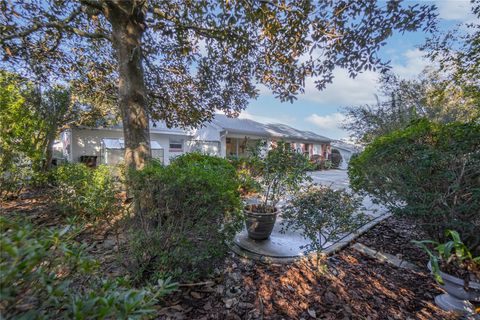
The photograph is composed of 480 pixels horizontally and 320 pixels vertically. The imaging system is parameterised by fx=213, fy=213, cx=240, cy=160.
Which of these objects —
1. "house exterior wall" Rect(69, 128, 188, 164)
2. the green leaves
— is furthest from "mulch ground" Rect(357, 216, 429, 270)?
"house exterior wall" Rect(69, 128, 188, 164)

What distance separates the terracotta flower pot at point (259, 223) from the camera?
141 inches

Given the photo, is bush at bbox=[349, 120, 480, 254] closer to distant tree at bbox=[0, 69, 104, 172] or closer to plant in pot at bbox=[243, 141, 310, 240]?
plant in pot at bbox=[243, 141, 310, 240]

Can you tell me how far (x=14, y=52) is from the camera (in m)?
4.66

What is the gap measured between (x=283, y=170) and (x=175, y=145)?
13.0 m

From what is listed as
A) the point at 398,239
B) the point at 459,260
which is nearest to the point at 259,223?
the point at 459,260

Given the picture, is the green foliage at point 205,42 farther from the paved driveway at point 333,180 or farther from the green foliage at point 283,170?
the paved driveway at point 333,180

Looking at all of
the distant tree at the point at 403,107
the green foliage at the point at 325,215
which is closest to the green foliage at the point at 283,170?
the green foliage at the point at 325,215

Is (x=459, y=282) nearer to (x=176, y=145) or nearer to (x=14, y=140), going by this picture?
(x=14, y=140)

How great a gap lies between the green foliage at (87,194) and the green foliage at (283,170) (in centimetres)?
245

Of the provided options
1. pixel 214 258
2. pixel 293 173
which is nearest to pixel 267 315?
pixel 214 258

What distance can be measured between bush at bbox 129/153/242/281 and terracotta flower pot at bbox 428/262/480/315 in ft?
8.00

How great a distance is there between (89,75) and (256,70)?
4692mm

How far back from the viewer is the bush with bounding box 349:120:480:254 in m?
2.60

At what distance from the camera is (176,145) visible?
15.4 meters
